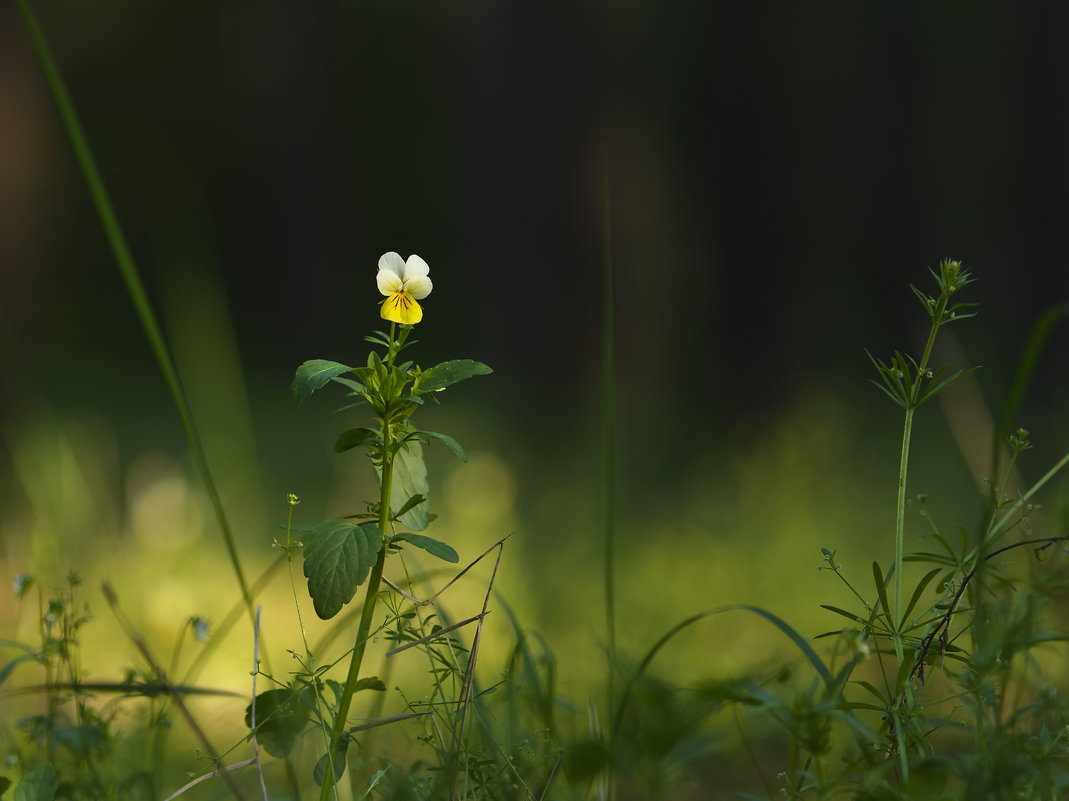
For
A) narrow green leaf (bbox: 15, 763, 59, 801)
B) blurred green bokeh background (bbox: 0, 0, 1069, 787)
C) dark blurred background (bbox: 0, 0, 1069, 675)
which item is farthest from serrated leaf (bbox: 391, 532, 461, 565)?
dark blurred background (bbox: 0, 0, 1069, 675)

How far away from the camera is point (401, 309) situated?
901 mm

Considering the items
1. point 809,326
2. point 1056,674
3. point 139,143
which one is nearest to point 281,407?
point 809,326

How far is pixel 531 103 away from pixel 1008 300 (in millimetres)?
2959

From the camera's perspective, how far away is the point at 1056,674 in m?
1.75

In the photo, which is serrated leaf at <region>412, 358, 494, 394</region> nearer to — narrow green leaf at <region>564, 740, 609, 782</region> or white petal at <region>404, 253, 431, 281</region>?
white petal at <region>404, 253, 431, 281</region>

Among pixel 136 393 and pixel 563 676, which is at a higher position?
pixel 136 393

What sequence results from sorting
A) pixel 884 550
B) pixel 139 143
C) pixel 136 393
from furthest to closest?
pixel 139 143
pixel 136 393
pixel 884 550

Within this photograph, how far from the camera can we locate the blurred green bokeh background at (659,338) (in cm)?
282

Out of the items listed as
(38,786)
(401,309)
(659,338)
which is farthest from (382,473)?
(659,338)

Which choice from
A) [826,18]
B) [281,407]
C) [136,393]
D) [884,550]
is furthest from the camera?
[136,393]

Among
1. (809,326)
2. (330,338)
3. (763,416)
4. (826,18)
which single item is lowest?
(763,416)

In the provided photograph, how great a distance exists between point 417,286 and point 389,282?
0.09ft

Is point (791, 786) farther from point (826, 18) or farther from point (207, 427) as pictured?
point (826, 18)

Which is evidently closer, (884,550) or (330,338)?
(884,550)
